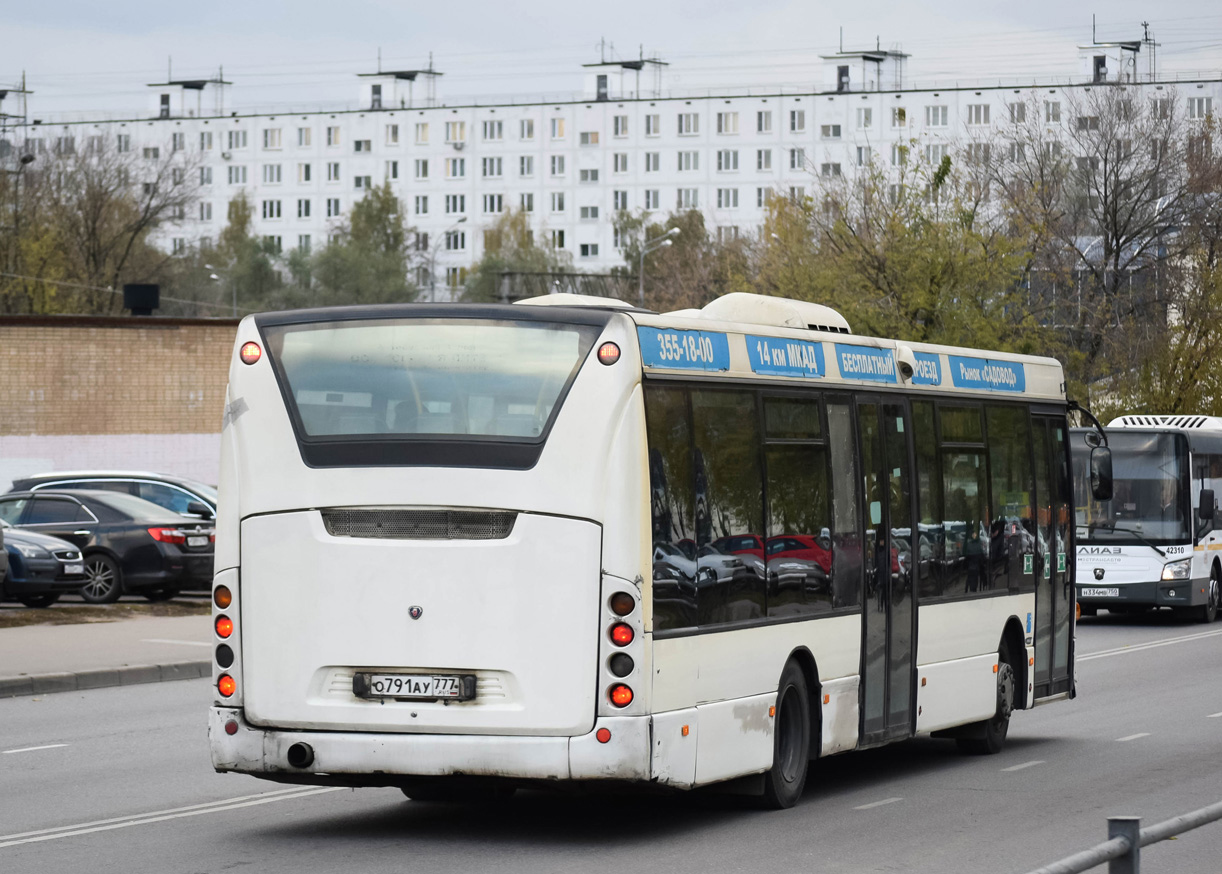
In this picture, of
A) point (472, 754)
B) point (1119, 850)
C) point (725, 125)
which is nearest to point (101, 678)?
point (472, 754)

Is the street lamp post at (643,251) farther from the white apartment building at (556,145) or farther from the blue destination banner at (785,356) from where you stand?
the blue destination banner at (785,356)

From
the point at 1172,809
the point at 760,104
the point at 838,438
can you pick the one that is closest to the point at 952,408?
the point at 838,438

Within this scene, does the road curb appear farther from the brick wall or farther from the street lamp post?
the street lamp post

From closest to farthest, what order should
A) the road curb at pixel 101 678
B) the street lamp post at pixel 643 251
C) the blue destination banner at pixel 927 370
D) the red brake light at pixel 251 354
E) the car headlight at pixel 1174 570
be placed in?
the red brake light at pixel 251 354, the blue destination banner at pixel 927 370, the road curb at pixel 101 678, the car headlight at pixel 1174 570, the street lamp post at pixel 643 251

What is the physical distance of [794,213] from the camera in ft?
168

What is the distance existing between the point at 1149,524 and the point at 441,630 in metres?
20.7

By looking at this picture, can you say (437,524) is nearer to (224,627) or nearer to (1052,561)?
(224,627)

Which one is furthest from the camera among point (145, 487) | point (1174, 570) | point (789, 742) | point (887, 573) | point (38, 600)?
point (145, 487)

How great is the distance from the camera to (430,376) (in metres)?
9.01

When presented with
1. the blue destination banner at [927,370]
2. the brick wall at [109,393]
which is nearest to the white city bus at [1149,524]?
the blue destination banner at [927,370]

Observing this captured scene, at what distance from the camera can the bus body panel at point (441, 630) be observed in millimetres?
8586

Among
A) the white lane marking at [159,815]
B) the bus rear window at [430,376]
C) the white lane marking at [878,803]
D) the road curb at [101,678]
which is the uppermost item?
the bus rear window at [430,376]

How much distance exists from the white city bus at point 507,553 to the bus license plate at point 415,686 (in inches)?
0.4

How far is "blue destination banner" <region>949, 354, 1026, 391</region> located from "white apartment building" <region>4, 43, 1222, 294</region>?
96582 mm
